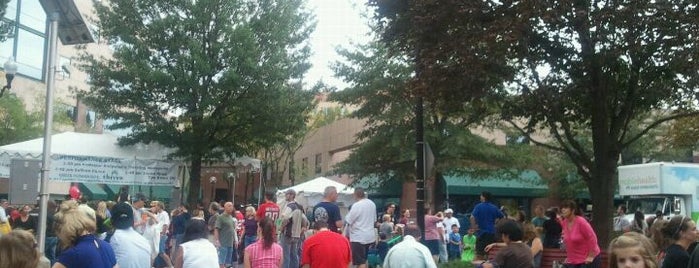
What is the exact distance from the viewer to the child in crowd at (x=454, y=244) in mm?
22702

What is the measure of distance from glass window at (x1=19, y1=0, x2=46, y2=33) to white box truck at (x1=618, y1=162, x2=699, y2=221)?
28.0m

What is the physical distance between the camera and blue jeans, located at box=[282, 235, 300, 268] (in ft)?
47.4

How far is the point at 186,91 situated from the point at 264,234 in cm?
1655

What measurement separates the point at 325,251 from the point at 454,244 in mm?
15726

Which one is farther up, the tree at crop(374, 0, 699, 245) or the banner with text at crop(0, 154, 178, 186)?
the tree at crop(374, 0, 699, 245)

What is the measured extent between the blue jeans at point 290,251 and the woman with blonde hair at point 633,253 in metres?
10.7

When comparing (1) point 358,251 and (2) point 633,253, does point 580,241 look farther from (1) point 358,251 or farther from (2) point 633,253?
(2) point 633,253

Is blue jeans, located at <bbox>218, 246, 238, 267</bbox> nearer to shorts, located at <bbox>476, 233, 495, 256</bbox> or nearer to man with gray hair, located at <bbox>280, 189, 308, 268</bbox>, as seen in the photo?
man with gray hair, located at <bbox>280, 189, 308, 268</bbox>

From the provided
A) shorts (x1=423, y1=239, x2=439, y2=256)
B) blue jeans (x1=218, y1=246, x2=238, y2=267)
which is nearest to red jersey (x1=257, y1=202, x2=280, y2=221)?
blue jeans (x1=218, y1=246, x2=238, y2=267)

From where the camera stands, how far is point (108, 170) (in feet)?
68.4

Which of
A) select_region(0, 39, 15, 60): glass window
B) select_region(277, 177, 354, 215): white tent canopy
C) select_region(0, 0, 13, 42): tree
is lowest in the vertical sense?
select_region(277, 177, 354, 215): white tent canopy

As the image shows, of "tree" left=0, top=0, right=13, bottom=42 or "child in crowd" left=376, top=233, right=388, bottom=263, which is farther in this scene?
"child in crowd" left=376, top=233, right=388, bottom=263

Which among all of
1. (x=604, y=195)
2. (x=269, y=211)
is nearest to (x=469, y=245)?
(x=604, y=195)

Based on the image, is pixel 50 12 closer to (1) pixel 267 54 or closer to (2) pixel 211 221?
A: (2) pixel 211 221
